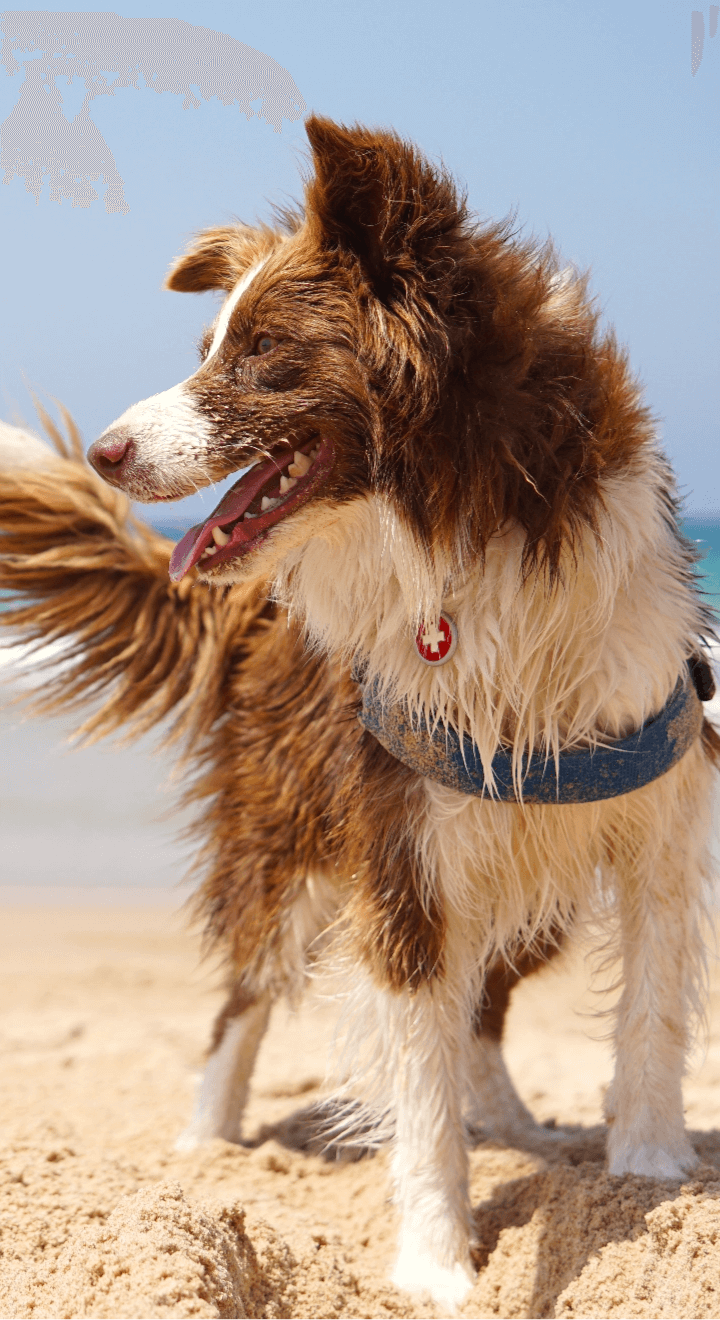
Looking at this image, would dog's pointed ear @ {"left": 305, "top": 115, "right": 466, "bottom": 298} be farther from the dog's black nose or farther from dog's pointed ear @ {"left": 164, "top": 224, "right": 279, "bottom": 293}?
the dog's black nose

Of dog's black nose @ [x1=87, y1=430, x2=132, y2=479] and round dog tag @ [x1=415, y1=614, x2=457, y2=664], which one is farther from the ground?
dog's black nose @ [x1=87, y1=430, x2=132, y2=479]

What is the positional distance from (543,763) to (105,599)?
5.18 feet

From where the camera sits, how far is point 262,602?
322 centimetres

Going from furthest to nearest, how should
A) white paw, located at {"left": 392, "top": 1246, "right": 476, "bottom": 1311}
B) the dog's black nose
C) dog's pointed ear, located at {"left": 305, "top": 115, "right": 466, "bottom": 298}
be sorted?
1. white paw, located at {"left": 392, "top": 1246, "right": 476, "bottom": 1311}
2. the dog's black nose
3. dog's pointed ear, located at {"left": 305, "top": 115, "right": 466, "bottom": 298}

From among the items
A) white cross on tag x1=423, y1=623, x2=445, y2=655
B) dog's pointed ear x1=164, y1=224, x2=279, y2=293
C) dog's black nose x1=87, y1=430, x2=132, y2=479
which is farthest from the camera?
dog's pointed ear x1=164, y1=224, x2=279, y2=293

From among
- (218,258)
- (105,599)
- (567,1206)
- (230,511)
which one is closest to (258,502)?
(230,511)

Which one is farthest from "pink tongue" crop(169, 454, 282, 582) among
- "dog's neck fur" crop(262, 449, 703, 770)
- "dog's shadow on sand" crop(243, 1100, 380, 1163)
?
"dog's shadow on sand" crop(243, 1100, 380, 1163)

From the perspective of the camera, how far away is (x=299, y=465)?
214 cm

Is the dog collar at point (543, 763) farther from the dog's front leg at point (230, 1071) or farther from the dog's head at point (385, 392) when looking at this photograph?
the dog's front leg at point (230, 1071)

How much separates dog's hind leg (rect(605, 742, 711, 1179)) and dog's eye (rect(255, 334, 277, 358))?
47.7 inches

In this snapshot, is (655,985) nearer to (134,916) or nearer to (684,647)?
(684,647)

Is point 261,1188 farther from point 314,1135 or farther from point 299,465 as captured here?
point 299,465

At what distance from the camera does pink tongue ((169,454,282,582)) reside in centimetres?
216

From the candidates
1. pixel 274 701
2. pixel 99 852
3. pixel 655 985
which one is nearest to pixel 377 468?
pixel 274 701
